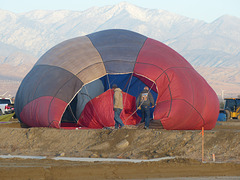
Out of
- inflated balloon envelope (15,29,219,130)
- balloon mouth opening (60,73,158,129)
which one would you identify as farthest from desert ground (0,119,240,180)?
balloon mouth opening (60,73,158,129)

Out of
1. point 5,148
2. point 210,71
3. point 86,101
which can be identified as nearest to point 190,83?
point 86,101

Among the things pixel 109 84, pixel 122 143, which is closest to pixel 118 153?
pixel 122 143

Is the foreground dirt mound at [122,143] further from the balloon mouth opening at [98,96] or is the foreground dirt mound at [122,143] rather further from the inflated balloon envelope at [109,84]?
the balloon mouth opening at [98,96]

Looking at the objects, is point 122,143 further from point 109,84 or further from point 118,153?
point 109,84

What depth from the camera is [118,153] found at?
13.8 meters

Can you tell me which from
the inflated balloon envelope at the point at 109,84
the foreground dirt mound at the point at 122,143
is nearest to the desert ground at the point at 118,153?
the foreground dirt mound at the point at 122,143

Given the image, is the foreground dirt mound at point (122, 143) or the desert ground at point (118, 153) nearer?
the desert ground at point (118, 153)

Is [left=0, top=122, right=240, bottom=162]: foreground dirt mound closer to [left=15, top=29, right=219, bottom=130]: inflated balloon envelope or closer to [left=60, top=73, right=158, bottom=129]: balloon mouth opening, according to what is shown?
[left=15, top=29, right=219, bottom=130]: inflated balloon envelope

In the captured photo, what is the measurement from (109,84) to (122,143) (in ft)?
21.9

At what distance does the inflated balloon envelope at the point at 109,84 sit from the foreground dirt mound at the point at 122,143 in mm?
1905

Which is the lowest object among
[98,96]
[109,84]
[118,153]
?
[98,96]

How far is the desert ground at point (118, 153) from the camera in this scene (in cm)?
1019

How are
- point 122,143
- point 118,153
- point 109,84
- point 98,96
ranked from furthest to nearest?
Result: point 98,96, point 109,84, point 122,143, point 118,153

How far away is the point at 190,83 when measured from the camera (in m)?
18.4
